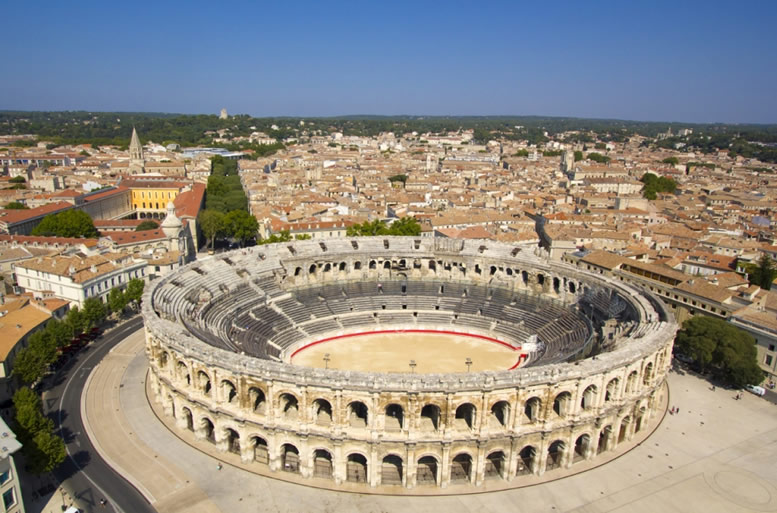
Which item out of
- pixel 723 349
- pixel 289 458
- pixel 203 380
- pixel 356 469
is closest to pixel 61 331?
pixel 203 380

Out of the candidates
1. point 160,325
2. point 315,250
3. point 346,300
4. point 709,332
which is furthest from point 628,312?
point 160,325

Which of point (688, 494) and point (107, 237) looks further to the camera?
point (107, 237)

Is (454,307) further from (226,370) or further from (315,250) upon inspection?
(226,370)

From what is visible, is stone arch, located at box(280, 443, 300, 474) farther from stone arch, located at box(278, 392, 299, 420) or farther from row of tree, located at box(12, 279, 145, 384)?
row of tree, located at box(12, 279, 145, 384)

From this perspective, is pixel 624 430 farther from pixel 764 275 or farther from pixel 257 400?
pixel 764 275

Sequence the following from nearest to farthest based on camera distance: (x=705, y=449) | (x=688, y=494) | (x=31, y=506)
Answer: (x=31, y=506), (x=688, y=494), (x=705, y=449)

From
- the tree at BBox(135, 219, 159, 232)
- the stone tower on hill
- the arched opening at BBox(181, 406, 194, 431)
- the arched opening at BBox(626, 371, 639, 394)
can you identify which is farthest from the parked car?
the stone tower on hill

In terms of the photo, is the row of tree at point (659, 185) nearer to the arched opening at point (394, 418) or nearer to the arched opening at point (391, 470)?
the arched opening at point (394, 418)
